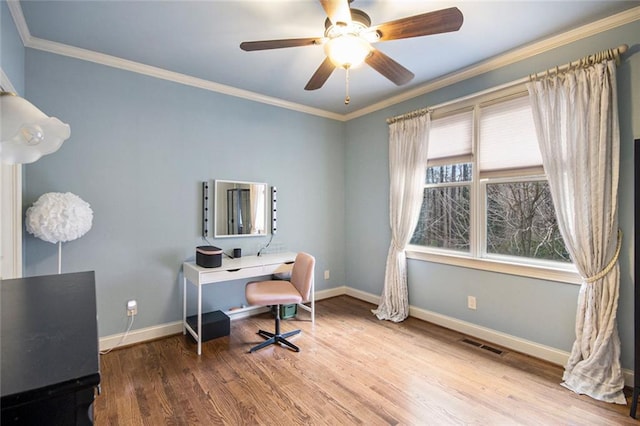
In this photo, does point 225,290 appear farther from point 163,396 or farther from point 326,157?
point 326,157

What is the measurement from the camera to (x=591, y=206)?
2197mm

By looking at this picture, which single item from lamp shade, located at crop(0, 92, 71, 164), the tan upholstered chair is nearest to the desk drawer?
the tan upholstered chair

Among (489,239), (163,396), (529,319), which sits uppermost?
(489,239)

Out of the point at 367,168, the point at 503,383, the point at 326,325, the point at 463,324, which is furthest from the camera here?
the point at 367,168

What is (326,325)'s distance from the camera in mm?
3320

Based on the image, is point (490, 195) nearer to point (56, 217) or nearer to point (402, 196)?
point (402, 196)

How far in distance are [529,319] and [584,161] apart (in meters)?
1.37

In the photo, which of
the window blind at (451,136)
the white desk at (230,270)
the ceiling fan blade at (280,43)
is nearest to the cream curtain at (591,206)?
the window blind at (451,136)

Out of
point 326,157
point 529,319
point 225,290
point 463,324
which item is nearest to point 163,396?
point 225,290

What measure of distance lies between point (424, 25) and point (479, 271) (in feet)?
7.57

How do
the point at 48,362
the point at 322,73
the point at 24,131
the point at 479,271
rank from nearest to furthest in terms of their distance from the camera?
the point at 48,362 < the point at 24,131 < the point at 322,73 < the point at 479,271

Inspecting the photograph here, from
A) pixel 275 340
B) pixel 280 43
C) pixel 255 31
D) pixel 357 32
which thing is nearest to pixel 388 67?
pixel 357 32

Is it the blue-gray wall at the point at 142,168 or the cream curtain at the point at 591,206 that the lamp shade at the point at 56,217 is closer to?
the blue-gray wall at the point at 142,168

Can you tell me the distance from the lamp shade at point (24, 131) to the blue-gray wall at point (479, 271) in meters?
3.26
